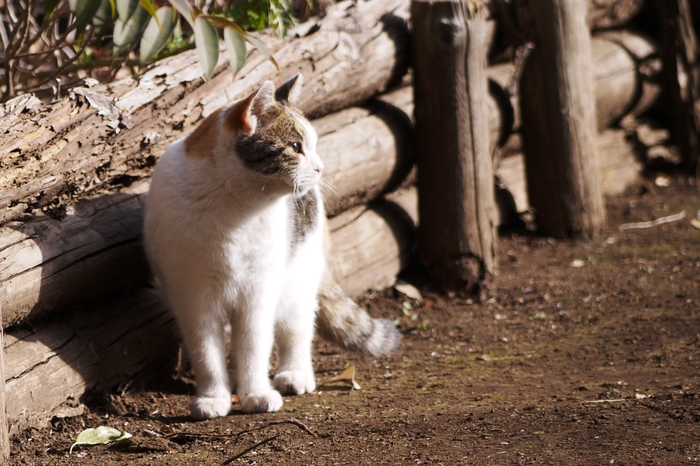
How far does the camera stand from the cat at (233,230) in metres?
2.80

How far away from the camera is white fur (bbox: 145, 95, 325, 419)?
2809 millimetres

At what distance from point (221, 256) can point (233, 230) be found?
0.35ft

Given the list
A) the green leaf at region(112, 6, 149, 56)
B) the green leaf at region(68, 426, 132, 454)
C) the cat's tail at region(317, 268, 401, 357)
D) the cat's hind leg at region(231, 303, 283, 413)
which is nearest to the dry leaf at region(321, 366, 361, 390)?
the cat's tail at region(317, 268, 401, 357)

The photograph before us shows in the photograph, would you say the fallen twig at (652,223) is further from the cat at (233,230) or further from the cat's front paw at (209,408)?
the cat's front paw at (209,408)

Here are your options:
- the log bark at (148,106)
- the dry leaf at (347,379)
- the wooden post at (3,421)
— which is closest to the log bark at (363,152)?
the log bark at (148,106)

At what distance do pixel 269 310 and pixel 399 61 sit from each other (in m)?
2.26

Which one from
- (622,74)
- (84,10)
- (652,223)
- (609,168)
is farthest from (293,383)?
(622,74)

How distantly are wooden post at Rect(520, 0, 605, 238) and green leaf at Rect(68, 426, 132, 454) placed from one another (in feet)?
11.7

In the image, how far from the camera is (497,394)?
9.80 feet

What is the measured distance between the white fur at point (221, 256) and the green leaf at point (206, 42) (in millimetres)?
761

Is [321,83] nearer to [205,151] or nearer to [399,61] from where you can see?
[399,61]

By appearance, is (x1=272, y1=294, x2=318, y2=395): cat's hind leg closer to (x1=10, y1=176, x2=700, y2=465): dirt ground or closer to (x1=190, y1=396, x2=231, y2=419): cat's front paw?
(x1=10, y1=176, x2=700, y2=465): dirt ground

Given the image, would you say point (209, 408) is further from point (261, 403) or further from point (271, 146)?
point (271, 146)

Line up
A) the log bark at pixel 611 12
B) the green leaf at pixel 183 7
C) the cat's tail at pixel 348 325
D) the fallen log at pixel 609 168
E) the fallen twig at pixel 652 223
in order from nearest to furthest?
1. the green leaf at pixel 183 7
2. the cat's tail at pixel 348 325
3. the fallen twig at pixel 652 223
4. the fallen log at pixel 609 168
5. the log bark at pixel 611 12
